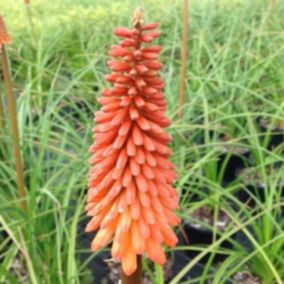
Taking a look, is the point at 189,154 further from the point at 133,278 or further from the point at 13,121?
the point at 133,278

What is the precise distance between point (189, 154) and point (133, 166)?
5.92ft

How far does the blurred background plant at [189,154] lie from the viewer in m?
2.17

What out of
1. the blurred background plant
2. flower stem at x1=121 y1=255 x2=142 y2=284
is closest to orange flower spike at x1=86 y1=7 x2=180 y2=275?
flower stem at x1=121 y1=255 x2=142 y2=284

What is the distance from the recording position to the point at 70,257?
76.1 inches

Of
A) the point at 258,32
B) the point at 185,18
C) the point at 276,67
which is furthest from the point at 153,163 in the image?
the point at 258,32

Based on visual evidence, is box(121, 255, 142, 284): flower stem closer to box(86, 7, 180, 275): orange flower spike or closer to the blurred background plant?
box(86, 7, 180, 275): orange flower spike

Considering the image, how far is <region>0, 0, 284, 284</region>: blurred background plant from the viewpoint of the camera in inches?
85.6

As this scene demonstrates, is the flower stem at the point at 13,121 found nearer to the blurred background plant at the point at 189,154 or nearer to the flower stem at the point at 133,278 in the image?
the blurred background plant at the point at 189,154

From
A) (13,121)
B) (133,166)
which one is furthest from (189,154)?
(133,166)

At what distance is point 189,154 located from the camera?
291cm

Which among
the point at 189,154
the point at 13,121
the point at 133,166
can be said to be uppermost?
the point at 133,166

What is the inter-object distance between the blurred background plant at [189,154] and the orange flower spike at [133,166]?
67 cm

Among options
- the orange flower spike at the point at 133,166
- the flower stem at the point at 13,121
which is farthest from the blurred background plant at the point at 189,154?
the orange flower spike at the point at 133,166

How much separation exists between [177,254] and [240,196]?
0.78 metres
